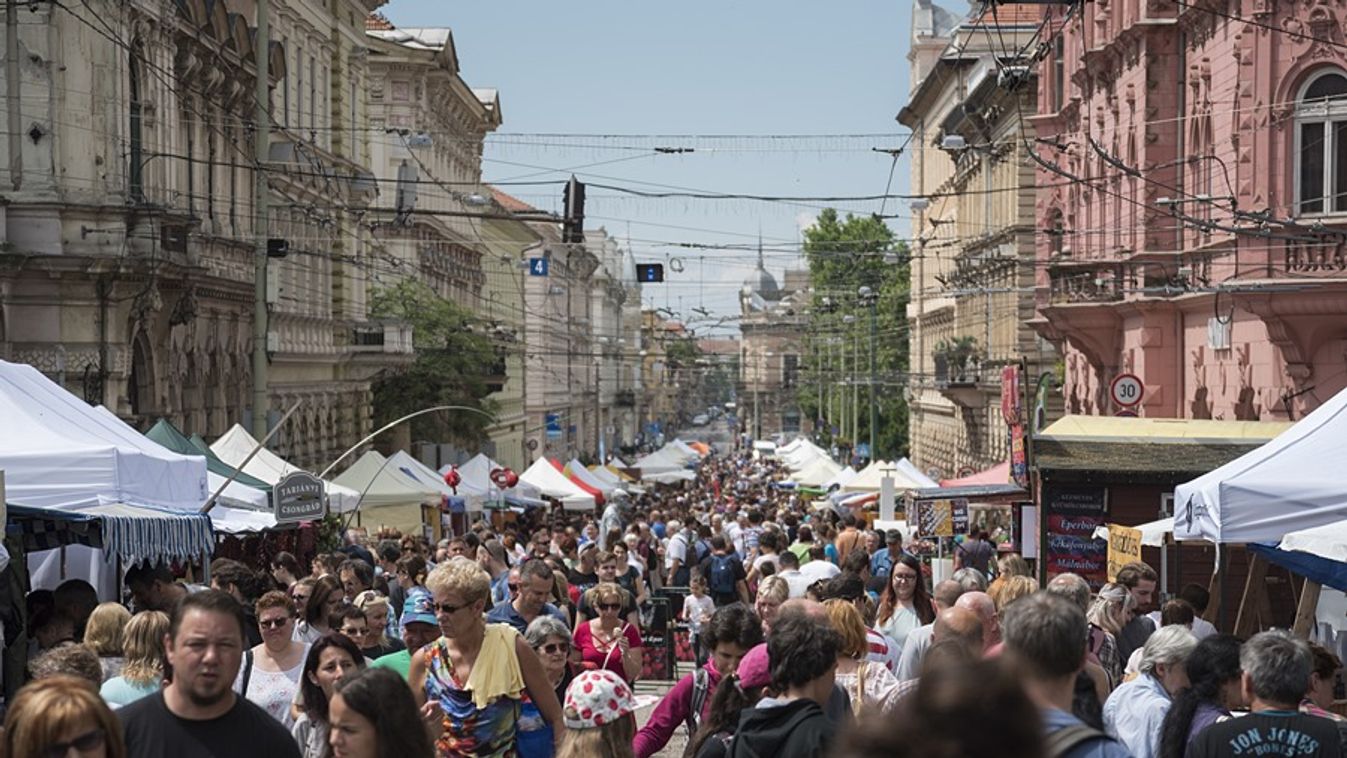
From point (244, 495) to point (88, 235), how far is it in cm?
879

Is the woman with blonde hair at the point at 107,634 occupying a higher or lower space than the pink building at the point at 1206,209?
lower

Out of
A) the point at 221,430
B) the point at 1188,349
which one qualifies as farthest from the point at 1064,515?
the point at 221,430

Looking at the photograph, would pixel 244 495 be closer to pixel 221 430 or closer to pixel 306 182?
pixel 221 430

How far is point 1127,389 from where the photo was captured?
115 feet

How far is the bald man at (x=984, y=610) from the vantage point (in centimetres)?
930

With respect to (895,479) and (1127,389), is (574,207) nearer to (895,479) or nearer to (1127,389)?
(1127,389)

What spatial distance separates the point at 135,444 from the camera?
50.9 feet

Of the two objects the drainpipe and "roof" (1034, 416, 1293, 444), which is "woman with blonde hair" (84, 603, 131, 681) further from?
the drainpipe

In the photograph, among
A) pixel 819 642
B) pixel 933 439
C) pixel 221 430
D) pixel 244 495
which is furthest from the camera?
pixel 933 439

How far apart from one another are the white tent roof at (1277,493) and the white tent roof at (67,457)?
22.7 ft

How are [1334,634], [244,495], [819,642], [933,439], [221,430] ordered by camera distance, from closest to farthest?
[819,642]
[1334,634]
[244,495]
[221,430]
[933,439]

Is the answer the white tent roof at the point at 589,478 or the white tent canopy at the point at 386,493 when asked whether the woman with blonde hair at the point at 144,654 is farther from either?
the white tent roof at the point at 589,478

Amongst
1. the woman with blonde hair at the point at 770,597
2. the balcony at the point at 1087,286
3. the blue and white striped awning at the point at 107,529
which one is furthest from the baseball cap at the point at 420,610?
the balcony at the point at 1087,286

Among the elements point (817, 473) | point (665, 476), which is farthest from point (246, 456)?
point (665, 476)
